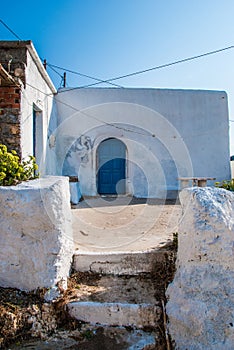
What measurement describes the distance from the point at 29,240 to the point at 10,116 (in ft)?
7.42

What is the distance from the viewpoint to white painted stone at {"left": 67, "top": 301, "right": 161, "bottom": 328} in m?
2.01

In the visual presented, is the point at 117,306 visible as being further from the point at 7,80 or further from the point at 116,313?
the point at 7,80

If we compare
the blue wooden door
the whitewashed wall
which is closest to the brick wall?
the whitewashed wall

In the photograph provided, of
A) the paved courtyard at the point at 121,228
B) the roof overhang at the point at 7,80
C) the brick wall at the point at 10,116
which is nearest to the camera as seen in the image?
the paved courtyard at the point at 121,228

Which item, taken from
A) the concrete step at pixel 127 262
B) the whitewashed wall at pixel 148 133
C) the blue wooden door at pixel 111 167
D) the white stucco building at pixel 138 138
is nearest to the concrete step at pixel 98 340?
the concrete step at pixel 127 262

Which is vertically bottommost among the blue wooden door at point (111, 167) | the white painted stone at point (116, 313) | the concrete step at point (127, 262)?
the white painted stone at point (116, 313)

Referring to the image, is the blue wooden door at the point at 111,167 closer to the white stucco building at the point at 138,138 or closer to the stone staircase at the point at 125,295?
the white stucco building at the point at 138,138

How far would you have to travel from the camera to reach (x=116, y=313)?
6.68 feet

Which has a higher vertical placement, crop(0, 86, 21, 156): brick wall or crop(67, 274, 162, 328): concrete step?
crop(0, 86, 21, 156): brick wall

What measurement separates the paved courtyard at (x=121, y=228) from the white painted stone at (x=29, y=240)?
600 millimetres

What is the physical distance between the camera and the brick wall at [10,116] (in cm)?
388

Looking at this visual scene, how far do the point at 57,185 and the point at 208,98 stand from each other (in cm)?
770

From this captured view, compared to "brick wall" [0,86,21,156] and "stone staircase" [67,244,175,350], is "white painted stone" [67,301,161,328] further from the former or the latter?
"brick wall" [0,86,21,156]

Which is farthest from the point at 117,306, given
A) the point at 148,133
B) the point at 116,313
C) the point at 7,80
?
the point at 148,133
